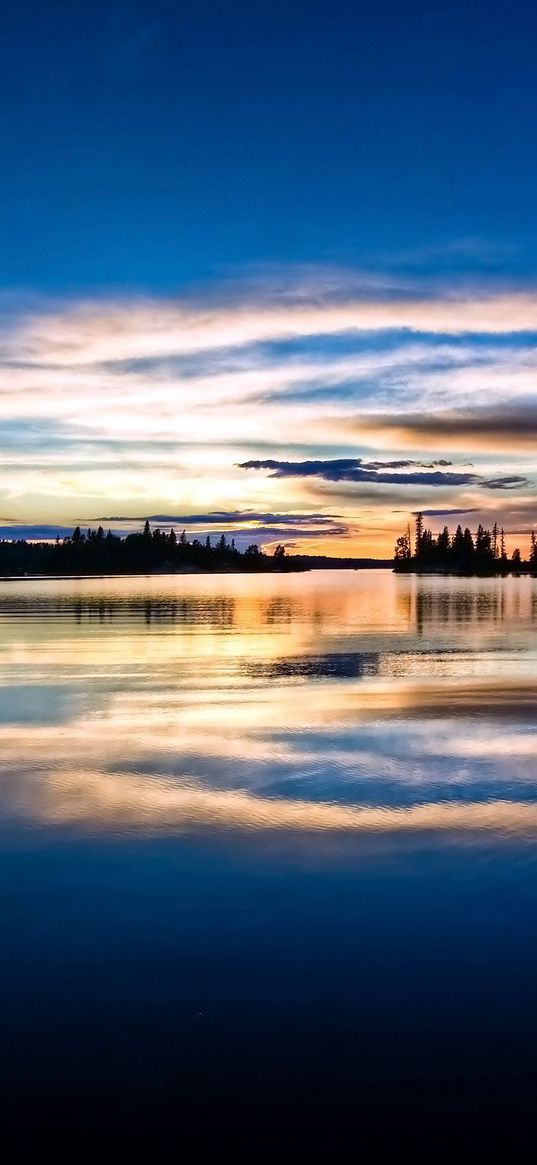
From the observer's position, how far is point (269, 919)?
7.68 metres

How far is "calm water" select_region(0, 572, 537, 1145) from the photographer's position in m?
5.25

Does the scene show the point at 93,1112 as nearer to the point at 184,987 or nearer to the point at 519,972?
the point at 184,987

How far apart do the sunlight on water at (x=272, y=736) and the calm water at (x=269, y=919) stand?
8 centimetres

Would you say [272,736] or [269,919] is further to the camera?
[272,736]

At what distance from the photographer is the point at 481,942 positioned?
7.17 meters

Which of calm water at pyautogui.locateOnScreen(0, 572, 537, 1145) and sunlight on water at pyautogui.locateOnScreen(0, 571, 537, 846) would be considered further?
sunlight on water at pyautogui.locateOnScreen(0, 571, 537, 846)

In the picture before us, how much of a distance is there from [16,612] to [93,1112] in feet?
173

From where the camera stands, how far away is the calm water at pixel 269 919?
525 centimetres

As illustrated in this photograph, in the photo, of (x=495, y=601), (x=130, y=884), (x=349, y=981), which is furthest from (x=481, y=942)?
(x=495, y=601)

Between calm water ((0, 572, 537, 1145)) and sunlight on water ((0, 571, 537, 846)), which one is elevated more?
sunlight on water ((0, 571, 537, 846))

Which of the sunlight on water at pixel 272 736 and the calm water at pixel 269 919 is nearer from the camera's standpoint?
the calm water at pixel 269 919

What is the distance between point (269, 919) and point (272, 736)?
8.15 metres

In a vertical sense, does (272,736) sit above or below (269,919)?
above

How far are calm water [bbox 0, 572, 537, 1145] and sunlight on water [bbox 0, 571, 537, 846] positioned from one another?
75 mm
